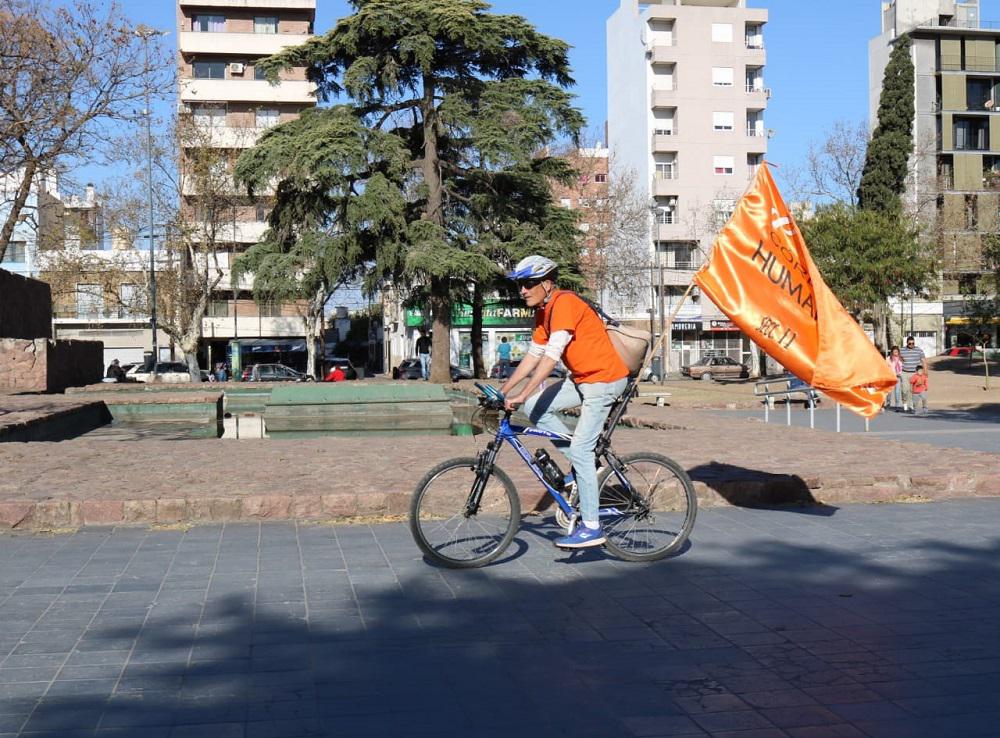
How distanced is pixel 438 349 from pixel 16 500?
26.3 meters

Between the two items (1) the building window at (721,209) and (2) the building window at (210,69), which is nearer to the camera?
(1) the building window at (721,209)

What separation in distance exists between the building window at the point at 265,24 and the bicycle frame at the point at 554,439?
64.4m

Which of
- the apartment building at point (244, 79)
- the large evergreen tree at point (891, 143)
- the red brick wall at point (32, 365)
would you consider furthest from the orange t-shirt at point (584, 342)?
the apartment building at point (244, 79)

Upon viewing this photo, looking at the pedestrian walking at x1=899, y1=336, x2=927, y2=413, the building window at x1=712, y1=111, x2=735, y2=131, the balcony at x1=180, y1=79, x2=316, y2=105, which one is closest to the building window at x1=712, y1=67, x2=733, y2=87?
the building window at x1=712, y1=111, x2=735, y2=131

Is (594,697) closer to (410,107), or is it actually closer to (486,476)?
(486,476)

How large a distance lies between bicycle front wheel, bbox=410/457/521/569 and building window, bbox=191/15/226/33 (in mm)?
64794

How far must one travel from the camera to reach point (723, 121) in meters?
67.8

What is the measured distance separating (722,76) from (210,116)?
115 ft

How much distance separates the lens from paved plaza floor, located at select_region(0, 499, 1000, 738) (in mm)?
3934

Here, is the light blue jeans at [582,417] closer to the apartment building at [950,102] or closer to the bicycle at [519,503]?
the bicycle at [519,503]

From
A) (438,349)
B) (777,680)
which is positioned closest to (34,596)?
(777,680)

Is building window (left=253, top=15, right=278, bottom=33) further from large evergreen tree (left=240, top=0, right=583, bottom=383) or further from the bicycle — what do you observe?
the bicycle

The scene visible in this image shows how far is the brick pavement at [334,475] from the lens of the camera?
8.12 metres

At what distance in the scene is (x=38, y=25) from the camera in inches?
629
